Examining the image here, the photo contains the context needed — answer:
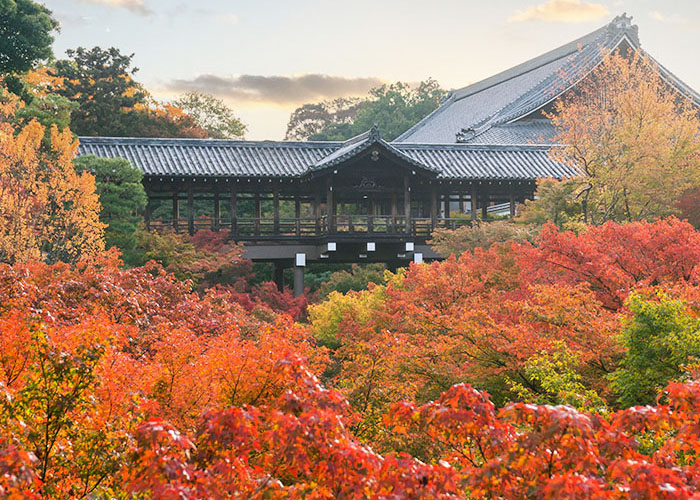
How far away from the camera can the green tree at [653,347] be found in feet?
28.4

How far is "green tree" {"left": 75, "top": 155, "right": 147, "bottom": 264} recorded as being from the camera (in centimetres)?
2241

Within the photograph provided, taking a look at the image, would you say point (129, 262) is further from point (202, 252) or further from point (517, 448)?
point (517, 448)

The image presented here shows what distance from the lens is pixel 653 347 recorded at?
29.1ft

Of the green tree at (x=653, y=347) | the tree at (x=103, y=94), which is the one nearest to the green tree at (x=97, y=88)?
the tree at (x=103, y=94)

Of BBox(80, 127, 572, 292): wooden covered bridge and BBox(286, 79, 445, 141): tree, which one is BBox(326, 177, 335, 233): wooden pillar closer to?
BBox(80, 127, 572, 292): wooden covered bridge

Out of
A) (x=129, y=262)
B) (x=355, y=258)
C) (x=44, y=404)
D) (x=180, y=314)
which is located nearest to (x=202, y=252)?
(x=129, y=262)

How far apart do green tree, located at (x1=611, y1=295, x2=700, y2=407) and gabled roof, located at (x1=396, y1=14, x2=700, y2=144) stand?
21.7 meters

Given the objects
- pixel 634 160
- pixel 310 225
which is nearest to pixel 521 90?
pixel 310 225

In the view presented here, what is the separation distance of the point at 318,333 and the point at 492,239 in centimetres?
501

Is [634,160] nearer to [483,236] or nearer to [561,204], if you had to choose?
[561,204]

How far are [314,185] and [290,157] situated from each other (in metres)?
1.80

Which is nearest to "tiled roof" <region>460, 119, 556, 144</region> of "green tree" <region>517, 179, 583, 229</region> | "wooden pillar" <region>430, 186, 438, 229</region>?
"wooden pillar" <region>430, 186, 438, 229</region>

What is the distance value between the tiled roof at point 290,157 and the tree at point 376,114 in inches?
1189

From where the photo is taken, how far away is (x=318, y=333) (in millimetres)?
19375
